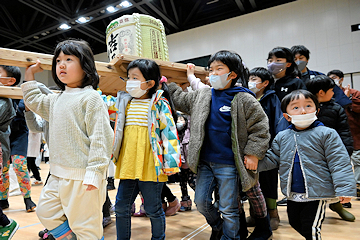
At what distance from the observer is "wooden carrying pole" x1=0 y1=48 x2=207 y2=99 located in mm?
1586

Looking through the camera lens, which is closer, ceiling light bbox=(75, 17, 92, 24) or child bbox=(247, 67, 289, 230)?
child bbox=(247, 67, 289, 230)

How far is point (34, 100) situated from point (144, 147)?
2.47ft

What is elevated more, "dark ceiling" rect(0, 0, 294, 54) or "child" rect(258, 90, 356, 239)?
"dark ceiling" rect(0, 0, 294, 54)

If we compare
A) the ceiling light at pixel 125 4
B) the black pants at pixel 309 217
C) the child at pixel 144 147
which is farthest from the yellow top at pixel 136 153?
the ceiling light at pixel 125 4

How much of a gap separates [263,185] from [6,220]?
6.74 ft

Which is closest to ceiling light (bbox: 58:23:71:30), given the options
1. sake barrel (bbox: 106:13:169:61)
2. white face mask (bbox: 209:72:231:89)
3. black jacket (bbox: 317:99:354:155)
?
sake barrel (bbox: 106:13:169:61)

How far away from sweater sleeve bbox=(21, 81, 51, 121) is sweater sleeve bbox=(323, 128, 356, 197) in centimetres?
176

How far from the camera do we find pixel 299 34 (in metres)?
7.75

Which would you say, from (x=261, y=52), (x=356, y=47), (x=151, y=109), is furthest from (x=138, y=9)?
(x=151, y=109)

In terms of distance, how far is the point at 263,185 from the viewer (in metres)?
2.39

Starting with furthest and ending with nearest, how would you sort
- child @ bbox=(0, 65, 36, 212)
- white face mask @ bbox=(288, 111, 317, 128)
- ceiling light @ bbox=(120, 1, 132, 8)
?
1. ceiling light @ bbox=(120, 1, 132, 8)
2. child @ bbox=(0, 65, 36, 212)
3. white face mask @ bbox=(288, 111, 317, 128)

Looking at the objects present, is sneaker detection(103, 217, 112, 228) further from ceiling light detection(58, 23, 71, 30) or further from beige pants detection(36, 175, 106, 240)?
ceiling light detection(58, 23, 71, 30)

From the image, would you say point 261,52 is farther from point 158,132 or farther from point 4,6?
point 4,6

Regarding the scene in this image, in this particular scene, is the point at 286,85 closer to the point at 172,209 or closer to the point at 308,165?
the point at 308,165
